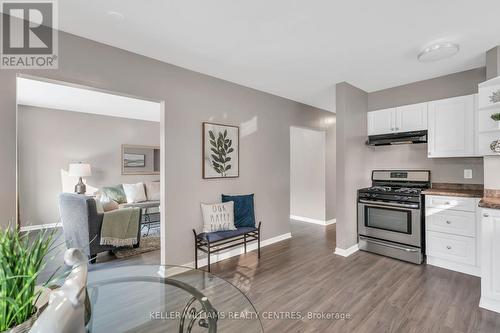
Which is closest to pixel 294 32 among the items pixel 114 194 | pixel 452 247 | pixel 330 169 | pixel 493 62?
pixel 493 62

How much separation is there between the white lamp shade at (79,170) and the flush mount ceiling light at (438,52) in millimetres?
6059

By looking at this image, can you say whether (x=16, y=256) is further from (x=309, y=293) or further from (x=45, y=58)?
(x=309, y=293)

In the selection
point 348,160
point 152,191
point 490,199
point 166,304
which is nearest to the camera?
point 166,304

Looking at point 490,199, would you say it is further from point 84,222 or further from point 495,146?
point 84,222

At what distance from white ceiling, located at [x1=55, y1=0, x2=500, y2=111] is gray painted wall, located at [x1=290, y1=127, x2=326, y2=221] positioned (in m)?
2.37

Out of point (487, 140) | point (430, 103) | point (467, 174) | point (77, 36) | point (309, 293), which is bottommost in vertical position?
point (309, 293)

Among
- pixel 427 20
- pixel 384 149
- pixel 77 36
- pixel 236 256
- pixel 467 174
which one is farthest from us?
pixel 384 149

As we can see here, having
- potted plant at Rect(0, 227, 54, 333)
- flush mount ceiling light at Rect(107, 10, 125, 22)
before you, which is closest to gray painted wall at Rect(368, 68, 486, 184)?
flush mount ceiling light at Rect(107, 10, 125, 22)

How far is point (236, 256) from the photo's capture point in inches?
139

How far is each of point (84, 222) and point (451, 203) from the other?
4.74 meters

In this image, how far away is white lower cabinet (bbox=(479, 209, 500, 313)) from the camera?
2127 mm

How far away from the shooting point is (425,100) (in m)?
3.56

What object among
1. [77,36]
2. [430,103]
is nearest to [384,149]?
[430,103]

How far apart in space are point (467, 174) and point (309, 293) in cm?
275
